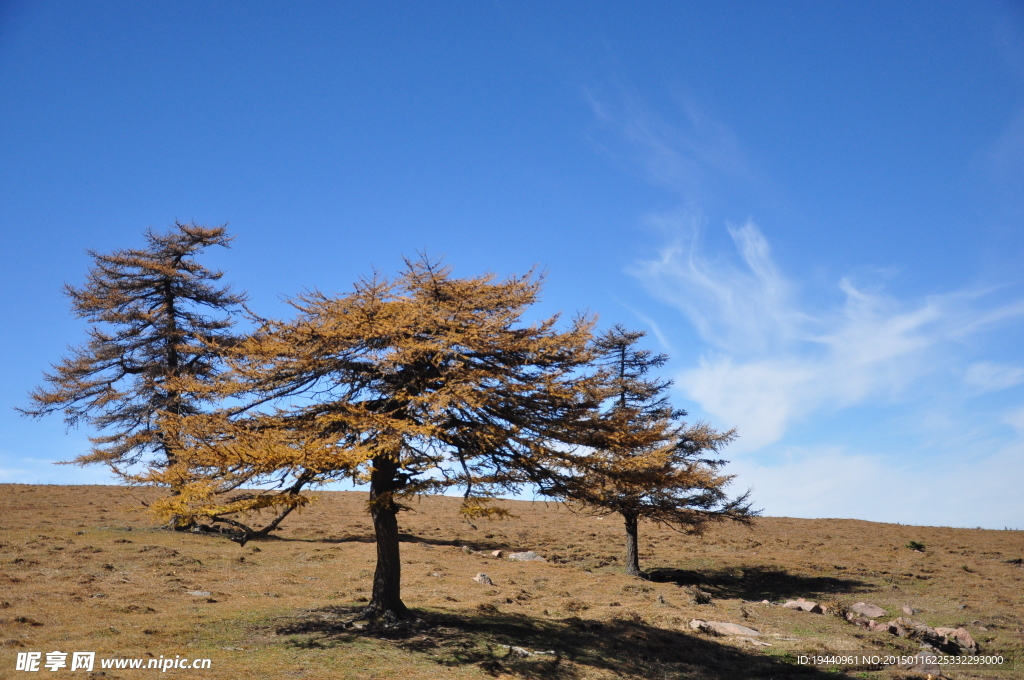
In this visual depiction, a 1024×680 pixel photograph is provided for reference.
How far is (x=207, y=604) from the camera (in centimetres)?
1828

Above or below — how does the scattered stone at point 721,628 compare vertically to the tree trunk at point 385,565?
below

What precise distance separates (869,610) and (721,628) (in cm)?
764

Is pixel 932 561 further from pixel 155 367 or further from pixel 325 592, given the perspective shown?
pixel 155 367

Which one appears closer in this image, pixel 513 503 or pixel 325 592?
pixel 325 592

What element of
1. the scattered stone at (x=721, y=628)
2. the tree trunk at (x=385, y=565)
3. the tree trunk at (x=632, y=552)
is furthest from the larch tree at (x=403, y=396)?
the tree trunk at (x=632, y=552)

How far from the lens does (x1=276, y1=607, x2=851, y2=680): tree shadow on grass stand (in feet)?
49.4

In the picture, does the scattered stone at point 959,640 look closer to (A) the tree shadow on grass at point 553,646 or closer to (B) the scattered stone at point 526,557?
(A) the tree shadow on grass at point 553,646

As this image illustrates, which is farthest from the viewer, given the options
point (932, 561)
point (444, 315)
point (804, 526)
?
point (804, 526)

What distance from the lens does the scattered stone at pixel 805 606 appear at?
23.8 meters

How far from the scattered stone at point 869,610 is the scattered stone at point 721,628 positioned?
6.35 m

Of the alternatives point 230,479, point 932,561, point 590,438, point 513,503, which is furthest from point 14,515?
point 932,561

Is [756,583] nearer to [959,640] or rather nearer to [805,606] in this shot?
[805,606]

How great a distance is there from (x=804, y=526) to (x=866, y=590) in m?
22.0

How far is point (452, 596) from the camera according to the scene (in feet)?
69.4
